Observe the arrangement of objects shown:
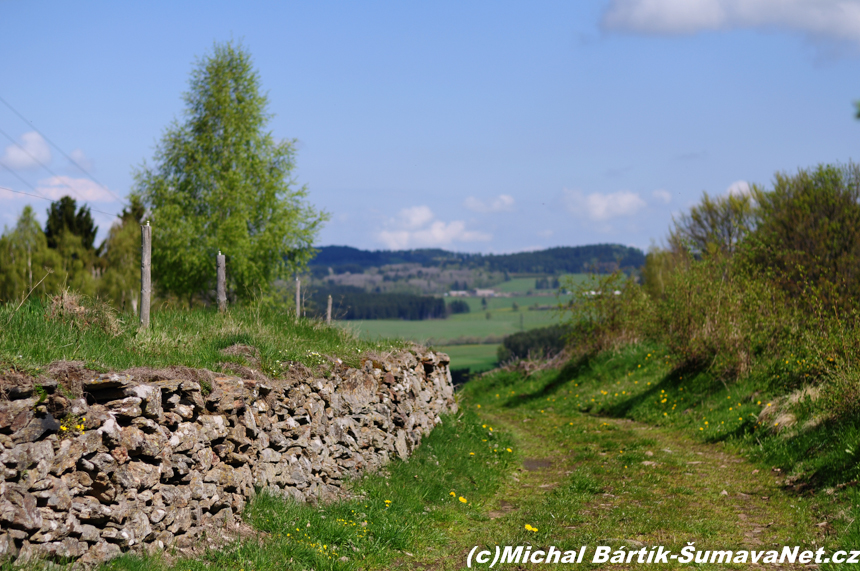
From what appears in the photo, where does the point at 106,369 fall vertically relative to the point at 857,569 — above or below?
above

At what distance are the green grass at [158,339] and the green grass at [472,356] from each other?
68.7 meters

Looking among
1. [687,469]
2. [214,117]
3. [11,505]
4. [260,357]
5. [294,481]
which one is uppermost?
[214,117]

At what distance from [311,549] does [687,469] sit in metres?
7.05

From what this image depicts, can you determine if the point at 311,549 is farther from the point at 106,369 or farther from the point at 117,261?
the point at 117,261

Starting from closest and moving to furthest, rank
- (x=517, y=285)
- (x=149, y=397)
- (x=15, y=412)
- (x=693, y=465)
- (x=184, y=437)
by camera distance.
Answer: (x=15, y=412)
(x=149, y=397)
(x=184, y=437)
(x=693, y=465)
(x=517, y=285)

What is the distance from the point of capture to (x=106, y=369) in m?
6.17

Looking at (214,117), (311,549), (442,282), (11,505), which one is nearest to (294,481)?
(311,549)

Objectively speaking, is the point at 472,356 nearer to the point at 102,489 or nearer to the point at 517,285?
the point at 517,285

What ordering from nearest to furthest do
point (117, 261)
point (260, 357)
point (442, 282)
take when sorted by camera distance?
point (260, 357) → point (117, 261) → point (442, 282)

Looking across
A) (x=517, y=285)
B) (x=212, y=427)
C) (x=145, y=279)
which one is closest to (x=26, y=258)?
(x=145, y=279)

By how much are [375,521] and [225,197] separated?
22.1 metres

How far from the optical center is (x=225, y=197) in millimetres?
26906

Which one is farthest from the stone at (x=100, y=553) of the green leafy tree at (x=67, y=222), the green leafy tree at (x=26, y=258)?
the green leafy tree at (x=67, y=222)

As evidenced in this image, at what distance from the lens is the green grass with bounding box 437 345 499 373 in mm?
82350
